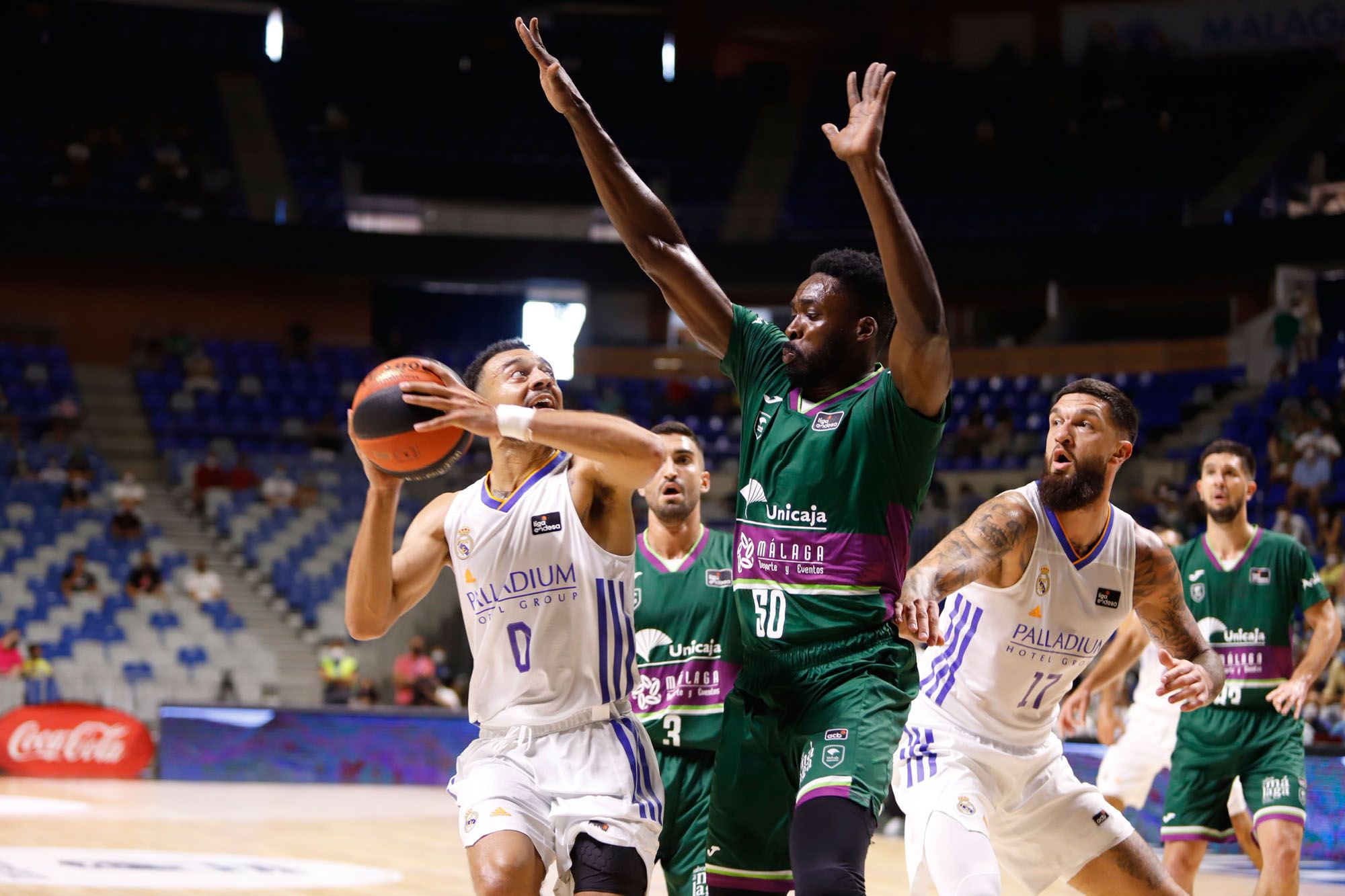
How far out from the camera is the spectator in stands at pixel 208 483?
854 inches

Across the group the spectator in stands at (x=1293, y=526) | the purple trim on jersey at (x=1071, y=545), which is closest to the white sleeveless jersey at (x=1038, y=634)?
the purple trim on jersey at (x=1071, y=545)

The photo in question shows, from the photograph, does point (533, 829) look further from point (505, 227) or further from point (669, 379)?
point (505, 227)

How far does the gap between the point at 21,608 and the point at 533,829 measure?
637 inches

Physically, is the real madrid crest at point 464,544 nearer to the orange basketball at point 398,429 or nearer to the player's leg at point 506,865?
the orange basketball at point 398,429

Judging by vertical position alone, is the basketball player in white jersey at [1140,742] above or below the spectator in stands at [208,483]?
below

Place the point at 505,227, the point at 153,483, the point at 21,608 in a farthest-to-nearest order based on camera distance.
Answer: the point at 505,227, the point at 153,483, the point at 21,608

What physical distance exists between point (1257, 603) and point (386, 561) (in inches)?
205

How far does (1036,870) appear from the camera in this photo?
5.19 m

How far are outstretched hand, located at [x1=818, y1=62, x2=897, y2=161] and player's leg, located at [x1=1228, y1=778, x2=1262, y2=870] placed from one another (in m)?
5.07

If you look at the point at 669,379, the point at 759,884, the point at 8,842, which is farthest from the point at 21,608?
the point at 759,884

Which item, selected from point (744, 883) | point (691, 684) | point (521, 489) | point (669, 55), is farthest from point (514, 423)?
point (669, 55)

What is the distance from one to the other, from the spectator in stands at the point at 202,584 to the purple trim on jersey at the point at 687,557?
14.1 m

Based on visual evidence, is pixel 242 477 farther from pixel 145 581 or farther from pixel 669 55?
pixel 669 55

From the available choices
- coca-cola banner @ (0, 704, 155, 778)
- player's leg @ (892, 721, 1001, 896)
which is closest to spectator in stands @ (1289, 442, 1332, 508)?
coca-cola banner @ (0, 704, 155, 778)
